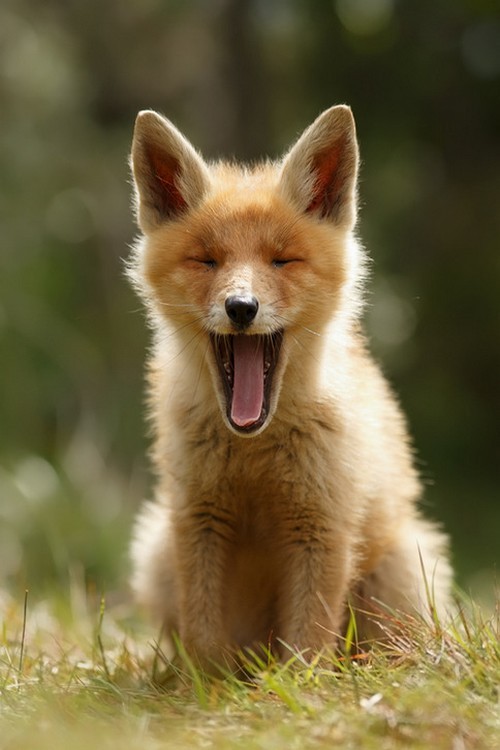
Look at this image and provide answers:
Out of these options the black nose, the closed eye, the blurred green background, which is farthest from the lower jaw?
the blurred green background


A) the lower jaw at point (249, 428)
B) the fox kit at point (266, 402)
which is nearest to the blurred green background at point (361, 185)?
the fox kit at point (266, 402)

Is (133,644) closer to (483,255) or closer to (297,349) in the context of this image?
(297,349)

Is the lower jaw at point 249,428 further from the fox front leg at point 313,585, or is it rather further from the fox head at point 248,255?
the fox front leg at point 313,585

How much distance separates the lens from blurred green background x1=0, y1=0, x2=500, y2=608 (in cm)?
1173

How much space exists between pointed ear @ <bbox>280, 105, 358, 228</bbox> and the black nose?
86cm

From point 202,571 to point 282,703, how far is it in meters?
1.25

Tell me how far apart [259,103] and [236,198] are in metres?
9.26

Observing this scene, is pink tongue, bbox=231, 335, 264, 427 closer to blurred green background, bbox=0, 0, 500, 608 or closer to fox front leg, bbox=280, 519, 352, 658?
fox front leg, bbox=280, 519, 352, 658

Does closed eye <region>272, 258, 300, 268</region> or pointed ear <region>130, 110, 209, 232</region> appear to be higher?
pointed ear <region>130, 110, 209, 232</region>

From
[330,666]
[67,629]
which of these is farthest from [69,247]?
[330,666]

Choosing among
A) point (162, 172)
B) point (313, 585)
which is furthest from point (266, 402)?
point (162, 172)

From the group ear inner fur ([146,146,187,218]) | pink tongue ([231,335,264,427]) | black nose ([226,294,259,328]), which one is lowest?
pink tongue ([231,335,264,427])

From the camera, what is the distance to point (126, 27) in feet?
50.1

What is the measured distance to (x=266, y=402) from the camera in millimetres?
4637
